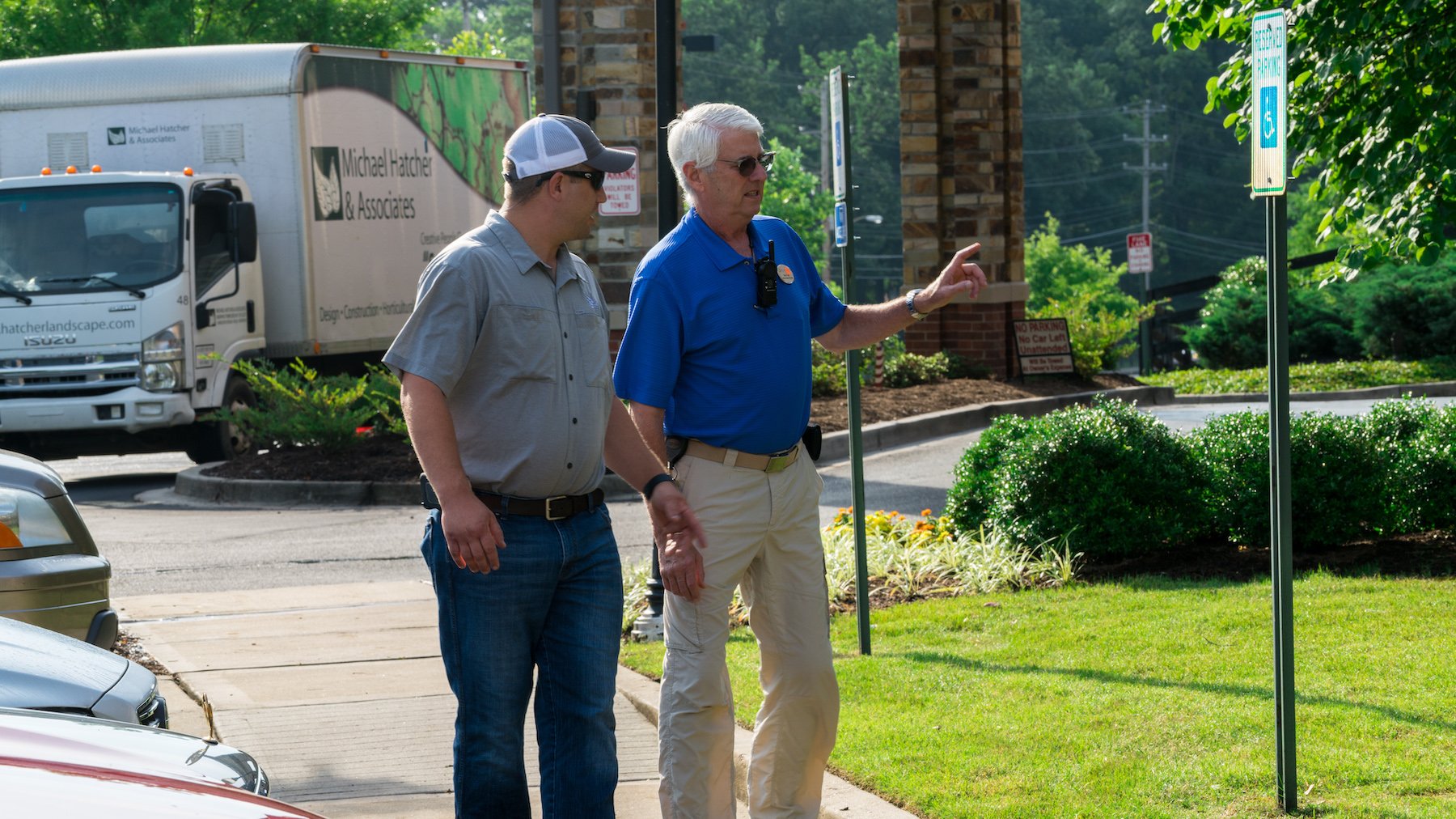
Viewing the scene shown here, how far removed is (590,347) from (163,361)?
11850mm

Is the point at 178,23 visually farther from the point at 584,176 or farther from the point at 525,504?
the point at 525,504

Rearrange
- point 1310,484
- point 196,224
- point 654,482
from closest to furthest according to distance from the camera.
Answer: point 654,482, point 1310,484, point 196,224

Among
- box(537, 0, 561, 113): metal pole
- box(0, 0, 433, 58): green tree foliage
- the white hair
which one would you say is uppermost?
box(0, 0, 433, 58): green tree foliage

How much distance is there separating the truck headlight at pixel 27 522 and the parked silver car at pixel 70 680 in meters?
1.43

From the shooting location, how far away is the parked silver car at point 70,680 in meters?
4.23

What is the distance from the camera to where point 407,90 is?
18.5m

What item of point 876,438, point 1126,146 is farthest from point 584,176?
point 1126,146

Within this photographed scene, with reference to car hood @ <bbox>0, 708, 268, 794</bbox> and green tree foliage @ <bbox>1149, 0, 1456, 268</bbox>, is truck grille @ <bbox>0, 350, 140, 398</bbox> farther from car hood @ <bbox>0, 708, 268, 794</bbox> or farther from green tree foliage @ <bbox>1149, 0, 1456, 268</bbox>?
car hood @ <bbox>0, 708, 268, 794</bbox>

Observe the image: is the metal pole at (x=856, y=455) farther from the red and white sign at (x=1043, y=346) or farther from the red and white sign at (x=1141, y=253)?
the red and white sign at (x=1141, y=253)

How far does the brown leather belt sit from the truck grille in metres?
11.6

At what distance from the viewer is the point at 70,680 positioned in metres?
4.36

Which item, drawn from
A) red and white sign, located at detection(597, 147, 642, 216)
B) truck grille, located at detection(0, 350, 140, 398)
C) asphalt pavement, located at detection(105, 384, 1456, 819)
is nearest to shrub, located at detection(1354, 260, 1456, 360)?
red and white sign, located at detection(597, 147, 642, 216)

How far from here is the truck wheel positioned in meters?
16.2

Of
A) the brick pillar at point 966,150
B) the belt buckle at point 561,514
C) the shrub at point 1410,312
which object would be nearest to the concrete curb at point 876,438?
the brick pillar at point 966,150
